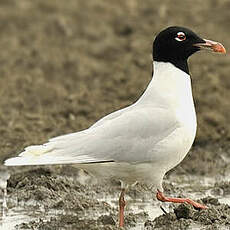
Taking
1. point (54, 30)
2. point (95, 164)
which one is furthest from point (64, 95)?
point (95, 164)

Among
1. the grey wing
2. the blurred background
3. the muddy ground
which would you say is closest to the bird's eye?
the grey wing

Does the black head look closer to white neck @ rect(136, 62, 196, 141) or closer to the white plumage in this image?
white neck @ rect(136, 62, 196, 141)

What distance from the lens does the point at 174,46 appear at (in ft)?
29.0

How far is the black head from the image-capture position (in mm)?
8828

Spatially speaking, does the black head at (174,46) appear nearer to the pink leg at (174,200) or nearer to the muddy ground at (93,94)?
the pink leg at (174,200)

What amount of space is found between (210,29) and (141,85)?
312cm

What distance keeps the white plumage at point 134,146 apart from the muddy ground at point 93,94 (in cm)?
54

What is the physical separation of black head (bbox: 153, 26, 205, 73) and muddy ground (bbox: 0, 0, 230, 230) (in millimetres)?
1439

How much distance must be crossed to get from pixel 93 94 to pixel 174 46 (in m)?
4.74

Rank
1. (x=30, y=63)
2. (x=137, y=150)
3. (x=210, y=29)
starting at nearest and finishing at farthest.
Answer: (x=137, y=150)
(x=30, y=63)
(x=210, y=29)

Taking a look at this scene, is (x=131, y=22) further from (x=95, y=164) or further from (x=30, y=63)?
(x=95, y=164)

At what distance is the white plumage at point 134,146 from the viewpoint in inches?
325

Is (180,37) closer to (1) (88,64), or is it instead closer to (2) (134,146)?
(2) (134,146)

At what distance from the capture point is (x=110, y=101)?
1312 cm
